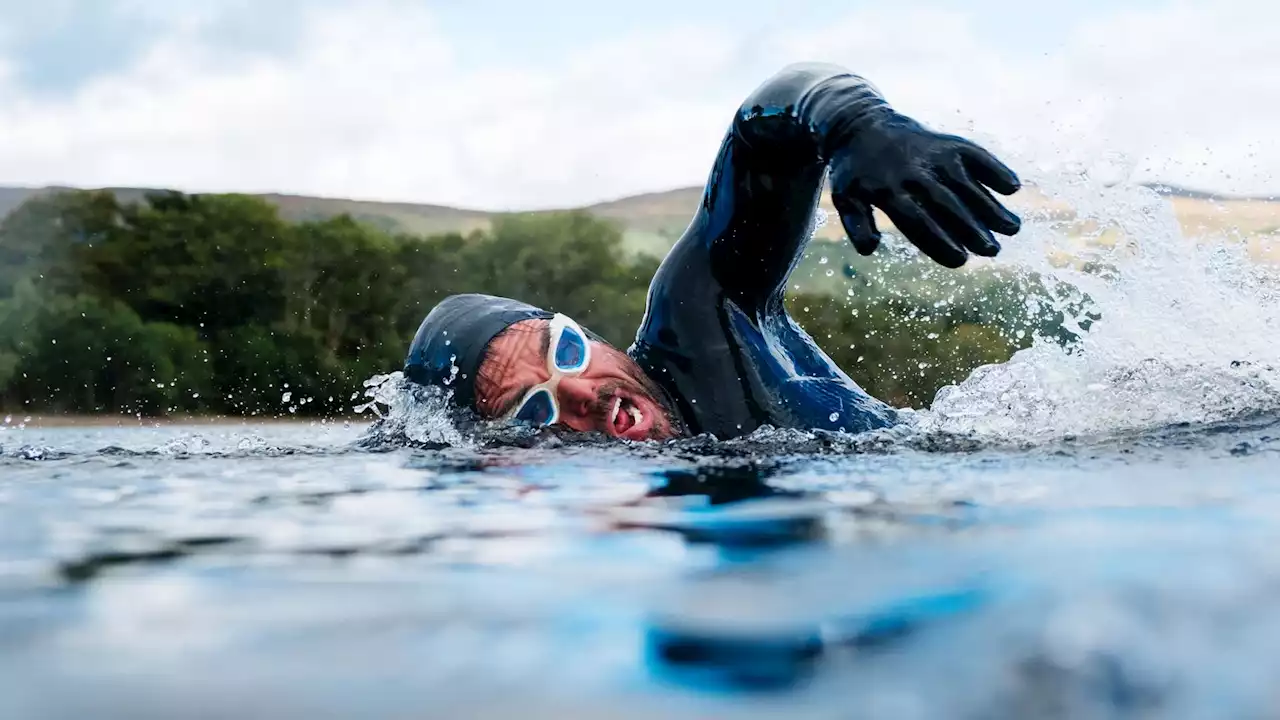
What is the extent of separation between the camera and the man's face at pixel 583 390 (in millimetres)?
3119

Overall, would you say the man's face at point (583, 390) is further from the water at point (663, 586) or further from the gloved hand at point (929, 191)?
the gloved hand at point (929, 191)

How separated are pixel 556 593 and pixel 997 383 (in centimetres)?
268

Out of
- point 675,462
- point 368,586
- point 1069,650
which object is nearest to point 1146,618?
point 1069,650

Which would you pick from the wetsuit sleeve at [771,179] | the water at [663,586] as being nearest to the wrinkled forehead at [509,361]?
the wetsuit sleeve at [771,179]

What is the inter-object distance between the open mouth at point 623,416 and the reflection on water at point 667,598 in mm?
1177

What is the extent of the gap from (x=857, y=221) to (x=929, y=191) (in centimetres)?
15

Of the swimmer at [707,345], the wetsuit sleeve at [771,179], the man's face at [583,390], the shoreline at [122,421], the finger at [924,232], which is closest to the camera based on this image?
the finger at [924,232]

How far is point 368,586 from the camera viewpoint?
1.12 m

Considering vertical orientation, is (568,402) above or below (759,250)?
below

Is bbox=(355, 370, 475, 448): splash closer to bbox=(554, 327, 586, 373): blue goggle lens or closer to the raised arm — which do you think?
bbox=(554, 327, 586, 373): blue goggle lens

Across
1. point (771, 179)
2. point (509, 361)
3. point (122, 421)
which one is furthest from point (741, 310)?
point (122, 421)

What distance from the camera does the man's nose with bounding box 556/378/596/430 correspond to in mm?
3119

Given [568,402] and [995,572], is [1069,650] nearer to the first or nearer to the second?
[995,572]

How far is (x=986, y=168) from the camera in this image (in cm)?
227
